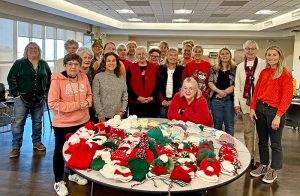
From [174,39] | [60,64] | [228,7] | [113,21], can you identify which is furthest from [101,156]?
[174,39]

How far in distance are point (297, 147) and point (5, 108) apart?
5043 millimetres

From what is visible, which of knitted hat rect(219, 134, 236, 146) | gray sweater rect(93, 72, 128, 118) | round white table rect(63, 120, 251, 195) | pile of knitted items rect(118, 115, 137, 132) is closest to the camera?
round white table rect(63, 120, 251, 195)

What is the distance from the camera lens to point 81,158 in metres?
1.99

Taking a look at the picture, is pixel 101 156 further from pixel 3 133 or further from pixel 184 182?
pixel 3 133

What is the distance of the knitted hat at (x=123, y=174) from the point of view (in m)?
1.80

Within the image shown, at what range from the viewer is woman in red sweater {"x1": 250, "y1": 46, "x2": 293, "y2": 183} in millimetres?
3188

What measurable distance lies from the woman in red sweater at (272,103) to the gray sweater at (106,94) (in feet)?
5.19

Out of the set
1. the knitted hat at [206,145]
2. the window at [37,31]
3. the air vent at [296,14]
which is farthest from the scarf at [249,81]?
the window at [37,31]

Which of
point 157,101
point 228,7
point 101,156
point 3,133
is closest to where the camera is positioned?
point 101,156

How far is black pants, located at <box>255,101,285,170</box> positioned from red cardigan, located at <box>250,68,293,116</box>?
79 mm

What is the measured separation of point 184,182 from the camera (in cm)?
180

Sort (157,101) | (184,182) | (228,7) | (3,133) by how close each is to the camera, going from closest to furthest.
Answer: (184,182) → (157,101) → (3,133) → (228,7)

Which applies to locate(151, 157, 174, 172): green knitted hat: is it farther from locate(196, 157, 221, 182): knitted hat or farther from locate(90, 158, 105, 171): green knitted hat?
locate(90, 158, 105, 171): green knitted hat

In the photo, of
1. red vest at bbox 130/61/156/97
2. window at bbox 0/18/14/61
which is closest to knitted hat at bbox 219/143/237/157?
red vest at bbox 130/61/156/97
